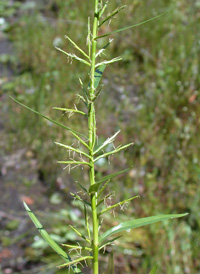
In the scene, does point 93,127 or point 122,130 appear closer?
point 93,127

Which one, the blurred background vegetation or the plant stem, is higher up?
the blurred background vegetation

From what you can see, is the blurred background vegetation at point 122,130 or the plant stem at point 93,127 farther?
the blurred background vegetation at point 122,130

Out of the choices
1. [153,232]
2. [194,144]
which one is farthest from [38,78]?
[153,232]

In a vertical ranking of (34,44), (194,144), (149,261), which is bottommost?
(149,261)

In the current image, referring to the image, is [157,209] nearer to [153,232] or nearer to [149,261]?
[153,232]

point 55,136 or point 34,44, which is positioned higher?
point 34,44

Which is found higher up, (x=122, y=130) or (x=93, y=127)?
(x=122, y=130)

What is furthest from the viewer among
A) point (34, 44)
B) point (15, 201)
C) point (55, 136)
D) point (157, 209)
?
point (34, 44)

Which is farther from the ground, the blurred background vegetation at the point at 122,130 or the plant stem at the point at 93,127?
the blurred background vegetation at the point at 122,130
